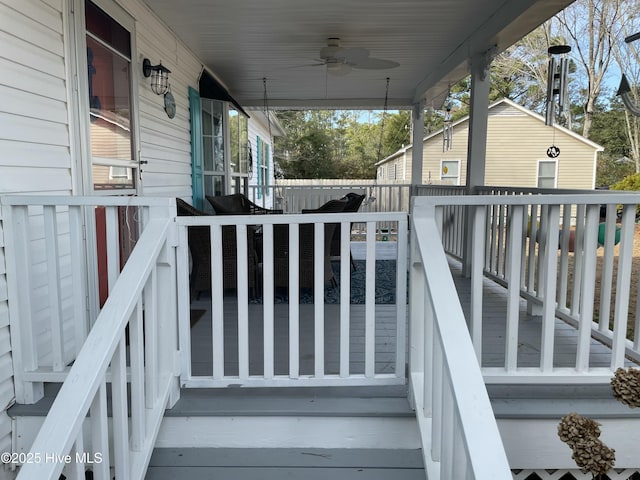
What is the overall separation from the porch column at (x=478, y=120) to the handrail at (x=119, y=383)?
3668mm

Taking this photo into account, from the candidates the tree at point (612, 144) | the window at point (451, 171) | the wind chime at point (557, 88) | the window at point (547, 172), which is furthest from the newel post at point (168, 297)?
the tree at point (612, 144)

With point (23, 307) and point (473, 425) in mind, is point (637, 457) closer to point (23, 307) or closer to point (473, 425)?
point (473, 425)

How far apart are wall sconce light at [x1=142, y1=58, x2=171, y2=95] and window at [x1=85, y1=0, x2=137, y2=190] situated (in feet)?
1.01

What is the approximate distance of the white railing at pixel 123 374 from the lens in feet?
4.44

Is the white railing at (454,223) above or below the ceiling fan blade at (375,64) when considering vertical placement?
below

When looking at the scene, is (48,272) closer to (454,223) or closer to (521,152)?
(454,223)

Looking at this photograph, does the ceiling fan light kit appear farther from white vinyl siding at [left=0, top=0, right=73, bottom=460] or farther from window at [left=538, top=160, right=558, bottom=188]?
window at [left=538, top=160, right=558, bottom=188]

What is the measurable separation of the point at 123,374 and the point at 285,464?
776 mm

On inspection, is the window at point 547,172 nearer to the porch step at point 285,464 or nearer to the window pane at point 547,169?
the window pane at point 547,169

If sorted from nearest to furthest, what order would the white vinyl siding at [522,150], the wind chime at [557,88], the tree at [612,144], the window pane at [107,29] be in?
the window pane at [107,29] < the wind chime at [557,88] < the white vinyl siding at [522,150] < the tree at [612,144]

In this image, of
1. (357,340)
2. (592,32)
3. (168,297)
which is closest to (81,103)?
(168,297)

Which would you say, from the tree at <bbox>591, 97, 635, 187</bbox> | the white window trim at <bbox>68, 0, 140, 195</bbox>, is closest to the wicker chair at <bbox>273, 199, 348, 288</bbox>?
the white window trim at <bbox>68, 0, 140, 195</bbox>

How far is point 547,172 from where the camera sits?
17.0 m

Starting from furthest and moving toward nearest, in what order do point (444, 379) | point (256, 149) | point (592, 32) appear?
point (592, 32) < point (256, 149) < point (444, 379)
